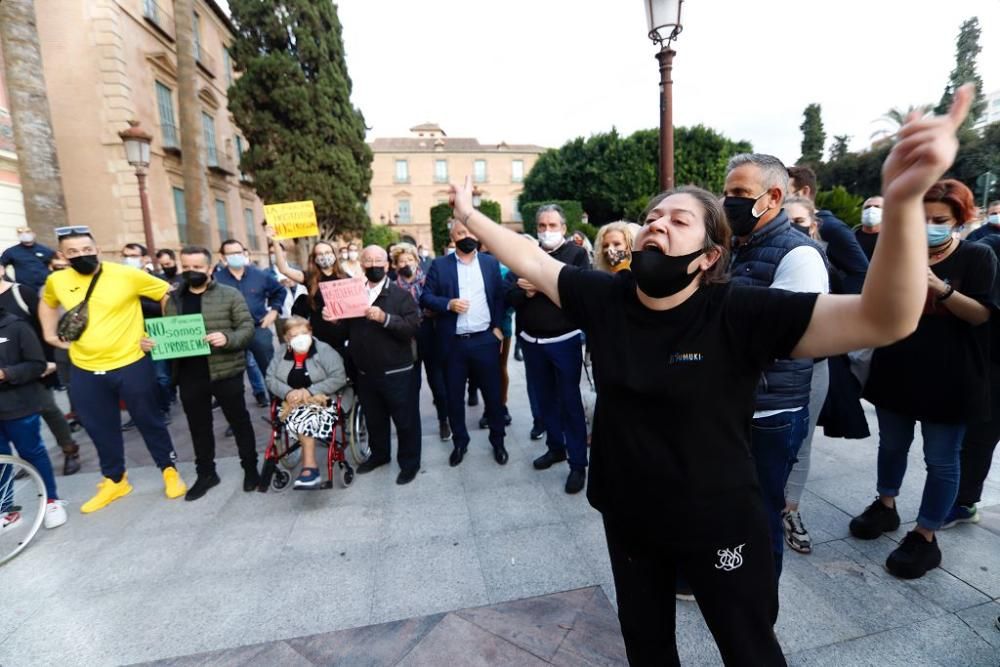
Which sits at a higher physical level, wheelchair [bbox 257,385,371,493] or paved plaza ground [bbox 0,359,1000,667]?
wheelchair [bbox 257,385,371,493]

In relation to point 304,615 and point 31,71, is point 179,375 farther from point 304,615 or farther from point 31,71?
point 31,71

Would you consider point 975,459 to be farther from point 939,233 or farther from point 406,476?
point 406,476

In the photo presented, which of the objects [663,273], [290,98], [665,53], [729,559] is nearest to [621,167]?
[290,98]

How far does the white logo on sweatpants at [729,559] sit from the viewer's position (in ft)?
4.43

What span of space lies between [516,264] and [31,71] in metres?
10.4

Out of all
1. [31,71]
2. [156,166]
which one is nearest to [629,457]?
[31,71]

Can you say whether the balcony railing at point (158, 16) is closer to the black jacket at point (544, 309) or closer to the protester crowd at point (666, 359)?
the protester crowd at point (666, 359)

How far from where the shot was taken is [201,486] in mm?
3889

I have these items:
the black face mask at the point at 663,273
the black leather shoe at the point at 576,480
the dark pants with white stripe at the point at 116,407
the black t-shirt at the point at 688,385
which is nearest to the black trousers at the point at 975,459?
the black leather shoe at the point at 576,480

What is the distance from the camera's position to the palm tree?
7457 mm

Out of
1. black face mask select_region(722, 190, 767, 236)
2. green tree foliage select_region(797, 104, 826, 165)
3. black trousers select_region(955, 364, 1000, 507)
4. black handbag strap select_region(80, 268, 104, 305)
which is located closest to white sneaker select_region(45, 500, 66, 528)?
black handbag strap select_region(80, 268, 104, 305)

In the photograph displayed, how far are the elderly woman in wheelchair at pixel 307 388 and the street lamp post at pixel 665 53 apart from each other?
356cm

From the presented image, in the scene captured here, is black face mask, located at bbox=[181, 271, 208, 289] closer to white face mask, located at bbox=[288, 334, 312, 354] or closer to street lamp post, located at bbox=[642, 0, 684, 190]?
white face mask, located at bbox=[288, 334, 312, 354]

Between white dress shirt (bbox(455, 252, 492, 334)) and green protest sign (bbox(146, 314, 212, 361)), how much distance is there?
6.44 ft
